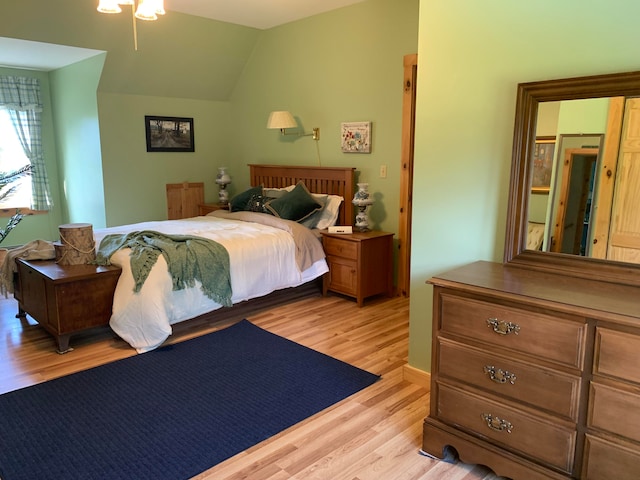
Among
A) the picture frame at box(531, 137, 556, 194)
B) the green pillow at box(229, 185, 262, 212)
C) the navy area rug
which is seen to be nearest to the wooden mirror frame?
the picture frame at box(531, 137, 556, 194)

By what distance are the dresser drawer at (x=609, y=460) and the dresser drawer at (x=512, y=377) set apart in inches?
4.5

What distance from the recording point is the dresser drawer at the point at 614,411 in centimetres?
160

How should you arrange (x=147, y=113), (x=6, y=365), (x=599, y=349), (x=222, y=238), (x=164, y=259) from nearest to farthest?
(x=599, y=349) < (x=6, y=365) < (x=164, y=259) < (x=222, y=238) < (x=147, y=113)

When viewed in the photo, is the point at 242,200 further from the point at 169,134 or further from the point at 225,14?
the point at 225,14

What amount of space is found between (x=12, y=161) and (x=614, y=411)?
7.26m

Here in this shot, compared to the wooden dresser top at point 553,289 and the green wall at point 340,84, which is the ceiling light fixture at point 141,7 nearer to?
the wooden dresser top at point 553,289

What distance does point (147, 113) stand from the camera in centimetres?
570

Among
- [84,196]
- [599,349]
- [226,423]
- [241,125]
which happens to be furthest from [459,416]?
[84,196]

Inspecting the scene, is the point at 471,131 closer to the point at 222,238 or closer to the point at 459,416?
the point at 459,416

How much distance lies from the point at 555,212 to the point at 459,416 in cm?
100

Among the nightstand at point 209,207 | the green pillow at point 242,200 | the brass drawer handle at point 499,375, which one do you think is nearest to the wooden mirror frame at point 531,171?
the brass drawer handle at point 499,375

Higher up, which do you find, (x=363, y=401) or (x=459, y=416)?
(x=459, y=416)

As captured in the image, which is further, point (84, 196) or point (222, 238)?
point (84, 196)

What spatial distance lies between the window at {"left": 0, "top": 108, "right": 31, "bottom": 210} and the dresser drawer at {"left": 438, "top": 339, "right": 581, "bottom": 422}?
6.33m
